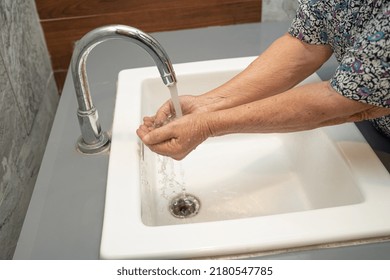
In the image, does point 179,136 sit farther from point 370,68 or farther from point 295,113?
point 370,68

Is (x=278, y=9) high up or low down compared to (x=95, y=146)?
up

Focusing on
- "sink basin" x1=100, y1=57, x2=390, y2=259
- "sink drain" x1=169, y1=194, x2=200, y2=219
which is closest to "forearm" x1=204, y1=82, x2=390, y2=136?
"sink basin" x1=100, y1=57, x2=390, y2=259

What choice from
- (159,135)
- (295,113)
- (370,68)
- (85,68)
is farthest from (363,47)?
(85,68)

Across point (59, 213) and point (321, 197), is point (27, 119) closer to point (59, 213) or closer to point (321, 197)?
point (59, 213)

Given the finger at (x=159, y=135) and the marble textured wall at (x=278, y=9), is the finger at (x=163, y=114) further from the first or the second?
the marble textured wall at (x=278, y=9)

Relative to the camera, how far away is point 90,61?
115 centimetres

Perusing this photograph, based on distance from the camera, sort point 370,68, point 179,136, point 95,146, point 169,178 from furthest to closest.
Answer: point 169,178
point 95,146
point 179,136
point 370,68

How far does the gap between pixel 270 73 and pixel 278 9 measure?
1.57 feet

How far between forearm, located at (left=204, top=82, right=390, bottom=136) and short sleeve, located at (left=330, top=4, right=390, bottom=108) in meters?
0.02

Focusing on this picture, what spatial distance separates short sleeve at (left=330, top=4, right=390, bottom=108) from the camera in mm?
579

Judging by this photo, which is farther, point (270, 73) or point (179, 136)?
point (270, 73)

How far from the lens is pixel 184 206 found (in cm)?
90

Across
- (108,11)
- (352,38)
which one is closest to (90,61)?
(108,11)

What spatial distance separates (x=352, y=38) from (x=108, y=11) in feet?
Answer: 2.48
